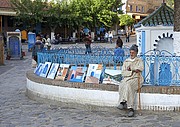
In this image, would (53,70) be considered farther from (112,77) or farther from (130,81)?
(130,81)

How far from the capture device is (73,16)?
45.2 m

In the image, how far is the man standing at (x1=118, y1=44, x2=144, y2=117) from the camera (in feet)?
27.0

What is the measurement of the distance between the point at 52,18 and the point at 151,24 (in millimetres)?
35206

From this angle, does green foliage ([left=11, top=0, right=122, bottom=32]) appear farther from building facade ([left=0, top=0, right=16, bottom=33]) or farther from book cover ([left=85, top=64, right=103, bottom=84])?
book cover ([left=85, top=64, right=103, bottom=84])

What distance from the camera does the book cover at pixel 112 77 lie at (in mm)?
8836

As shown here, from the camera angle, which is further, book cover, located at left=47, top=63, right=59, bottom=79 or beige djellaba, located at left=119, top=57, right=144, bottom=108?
book cover, located at left=47, top=63, right=59, bottom=79

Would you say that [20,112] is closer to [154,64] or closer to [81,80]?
[81,80]

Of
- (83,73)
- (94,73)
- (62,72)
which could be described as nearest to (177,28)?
(94,73)

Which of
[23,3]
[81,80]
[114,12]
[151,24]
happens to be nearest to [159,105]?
[81,80]

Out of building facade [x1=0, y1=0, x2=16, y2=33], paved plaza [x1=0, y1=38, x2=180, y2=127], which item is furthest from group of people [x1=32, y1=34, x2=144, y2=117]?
building facade [x1=0, y1=0, x2=16, y2=33]

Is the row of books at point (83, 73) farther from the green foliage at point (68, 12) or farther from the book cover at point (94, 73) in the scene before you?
the green foliage at point (68, 12)

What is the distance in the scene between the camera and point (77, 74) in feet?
30.7

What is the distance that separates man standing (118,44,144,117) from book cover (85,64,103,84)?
2.62ft

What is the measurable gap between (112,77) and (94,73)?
18.8 inches
